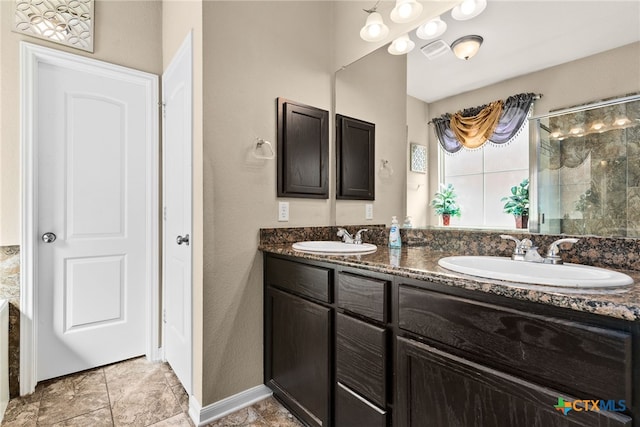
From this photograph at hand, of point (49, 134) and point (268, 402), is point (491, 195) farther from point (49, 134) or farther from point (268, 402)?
point (49, 134)

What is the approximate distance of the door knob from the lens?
198cm

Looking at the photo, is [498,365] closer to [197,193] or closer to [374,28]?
[197,193]

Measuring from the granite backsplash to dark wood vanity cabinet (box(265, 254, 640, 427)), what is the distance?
353 mm

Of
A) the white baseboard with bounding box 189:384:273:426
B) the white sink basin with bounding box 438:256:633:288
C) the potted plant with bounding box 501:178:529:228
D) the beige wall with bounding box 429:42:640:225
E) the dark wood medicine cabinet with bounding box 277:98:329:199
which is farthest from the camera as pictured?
the dark wood medicine cabinet with bounding box 277:98:329:199

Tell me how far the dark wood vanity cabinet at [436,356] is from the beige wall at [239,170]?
0.23m

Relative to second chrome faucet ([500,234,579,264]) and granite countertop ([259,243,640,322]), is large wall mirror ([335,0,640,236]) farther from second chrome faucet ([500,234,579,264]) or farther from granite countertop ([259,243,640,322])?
granite countertop ([259,243,640,322])

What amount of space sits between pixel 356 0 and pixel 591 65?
1.40 meters

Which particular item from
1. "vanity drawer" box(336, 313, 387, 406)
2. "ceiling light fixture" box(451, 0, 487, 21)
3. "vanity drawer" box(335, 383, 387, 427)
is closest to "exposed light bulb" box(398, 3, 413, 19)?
"ceiling light fixture" box(451, 0, 487, 21)

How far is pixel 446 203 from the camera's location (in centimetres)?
153

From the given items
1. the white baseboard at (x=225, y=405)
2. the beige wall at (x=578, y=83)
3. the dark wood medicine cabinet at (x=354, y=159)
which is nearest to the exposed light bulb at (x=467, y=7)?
the beige wall at (x=578, y=83)

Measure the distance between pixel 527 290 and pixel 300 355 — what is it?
1115 millimetres

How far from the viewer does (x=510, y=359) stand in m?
0.81

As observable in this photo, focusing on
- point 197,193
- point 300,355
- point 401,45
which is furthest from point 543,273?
point 197,193

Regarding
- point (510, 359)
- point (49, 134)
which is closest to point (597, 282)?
point (510, 359)
